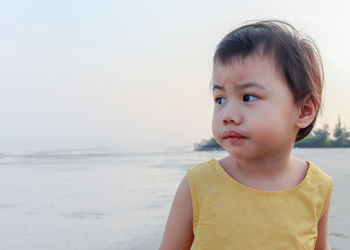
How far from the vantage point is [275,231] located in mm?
1543

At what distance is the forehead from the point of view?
1528mm

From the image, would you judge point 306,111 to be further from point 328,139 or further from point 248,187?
point 328,139

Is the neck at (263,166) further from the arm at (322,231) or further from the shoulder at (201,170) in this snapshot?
the arm at (322,231)

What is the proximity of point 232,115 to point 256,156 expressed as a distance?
0.20 metres

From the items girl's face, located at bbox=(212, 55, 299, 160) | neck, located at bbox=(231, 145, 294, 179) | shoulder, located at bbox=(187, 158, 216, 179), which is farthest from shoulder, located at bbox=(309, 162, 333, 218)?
shoulder, located at bbox=(187, 158, 216, 179)

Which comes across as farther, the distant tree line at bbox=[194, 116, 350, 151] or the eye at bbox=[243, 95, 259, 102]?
the distant tree line at bbox=[194, 116, 350, 151]

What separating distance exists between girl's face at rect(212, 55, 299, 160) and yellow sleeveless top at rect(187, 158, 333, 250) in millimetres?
150

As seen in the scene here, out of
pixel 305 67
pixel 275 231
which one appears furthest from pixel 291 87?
pixel 275 231

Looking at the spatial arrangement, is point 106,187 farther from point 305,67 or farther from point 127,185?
point 305,67

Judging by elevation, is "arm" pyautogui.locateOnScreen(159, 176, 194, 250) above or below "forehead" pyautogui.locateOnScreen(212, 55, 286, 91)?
below

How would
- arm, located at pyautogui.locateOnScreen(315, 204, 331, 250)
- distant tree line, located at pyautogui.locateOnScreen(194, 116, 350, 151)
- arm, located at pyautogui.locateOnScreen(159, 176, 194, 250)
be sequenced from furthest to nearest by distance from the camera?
1. distant tree line, located at pyautogui.locateOnScreen(194, 116, 350, 151)
2. arm, located at pyautogui.locateOnScreen(315, 204, 331, 250)
3. arm, located at pyautogui.locateOnScreen(159, 176, 194, 250)

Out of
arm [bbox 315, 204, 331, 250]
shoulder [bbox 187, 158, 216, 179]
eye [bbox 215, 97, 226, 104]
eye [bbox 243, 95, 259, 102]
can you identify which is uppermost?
eye [bbox 243, 95, 259, 102]

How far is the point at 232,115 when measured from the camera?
59.6 inches

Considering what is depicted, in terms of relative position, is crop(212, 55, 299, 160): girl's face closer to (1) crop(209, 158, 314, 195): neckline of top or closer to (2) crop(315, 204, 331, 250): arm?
(1) crop(209, 158, 314, 195): neckline of top
